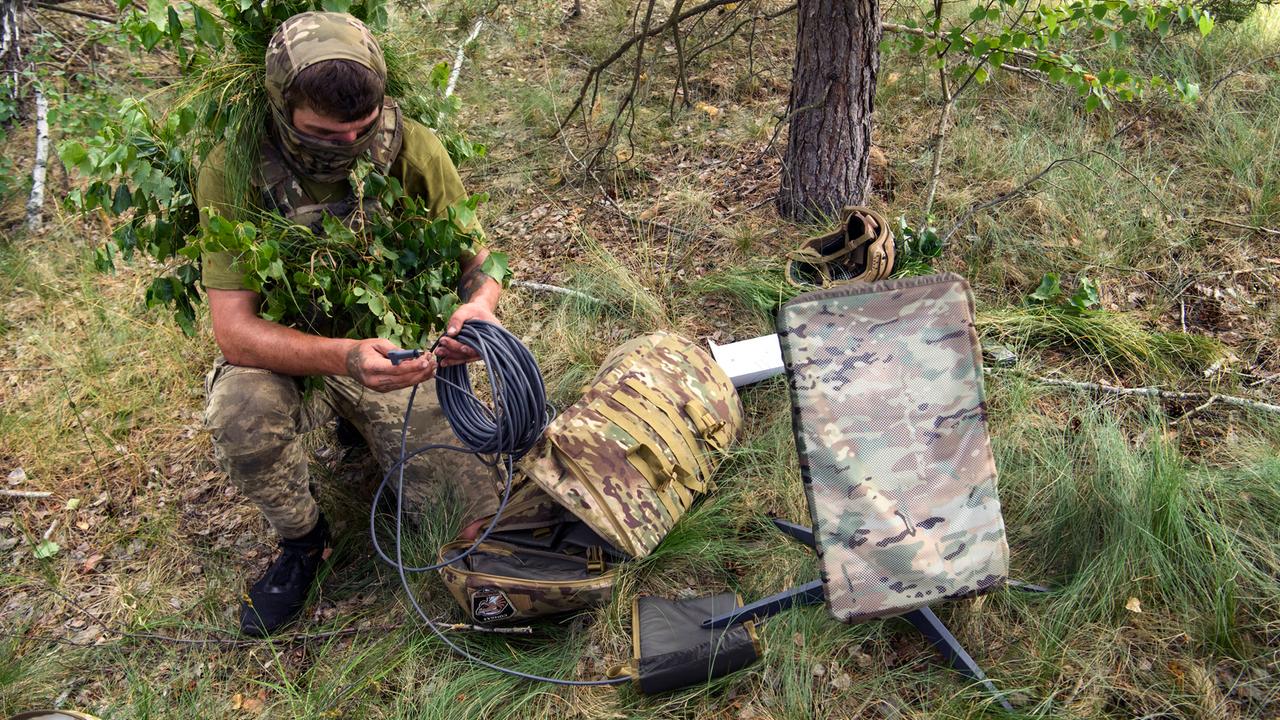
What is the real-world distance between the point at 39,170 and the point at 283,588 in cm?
409

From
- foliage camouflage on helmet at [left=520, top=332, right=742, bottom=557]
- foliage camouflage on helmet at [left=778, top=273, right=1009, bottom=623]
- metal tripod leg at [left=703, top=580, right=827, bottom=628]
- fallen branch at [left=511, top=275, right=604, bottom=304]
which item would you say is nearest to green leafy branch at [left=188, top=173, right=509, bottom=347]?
foliage camouflage on helmet at [left=520, top=332, right=742, bottom=557]

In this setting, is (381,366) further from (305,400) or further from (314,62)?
(314,62)

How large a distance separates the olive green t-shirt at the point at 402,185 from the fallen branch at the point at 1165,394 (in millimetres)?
2381

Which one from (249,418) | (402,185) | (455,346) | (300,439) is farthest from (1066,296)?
(249,418)

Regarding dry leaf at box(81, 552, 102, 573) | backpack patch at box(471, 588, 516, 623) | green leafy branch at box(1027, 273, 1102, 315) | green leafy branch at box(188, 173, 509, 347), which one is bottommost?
dry leaf at box(81, 552, 102, 573)

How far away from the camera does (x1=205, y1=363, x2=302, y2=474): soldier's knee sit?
104 inches

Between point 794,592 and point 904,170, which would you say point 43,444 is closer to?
point 794,592

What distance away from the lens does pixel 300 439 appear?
→ 2869 mm

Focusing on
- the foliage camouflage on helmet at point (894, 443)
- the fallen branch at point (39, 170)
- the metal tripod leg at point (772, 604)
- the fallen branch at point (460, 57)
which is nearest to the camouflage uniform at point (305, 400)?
the metal tripod leg at point (772, 604)

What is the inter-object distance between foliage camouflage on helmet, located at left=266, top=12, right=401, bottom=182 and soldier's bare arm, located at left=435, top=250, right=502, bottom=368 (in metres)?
0.53

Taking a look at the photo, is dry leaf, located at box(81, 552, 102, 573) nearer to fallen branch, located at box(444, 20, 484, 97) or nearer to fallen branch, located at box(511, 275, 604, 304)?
fallen branch, located at box(511, 275, 604, 304)

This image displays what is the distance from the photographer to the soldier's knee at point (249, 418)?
2654mm

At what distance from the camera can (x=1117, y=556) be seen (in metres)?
2.43

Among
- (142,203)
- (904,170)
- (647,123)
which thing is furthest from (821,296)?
(647,123)
